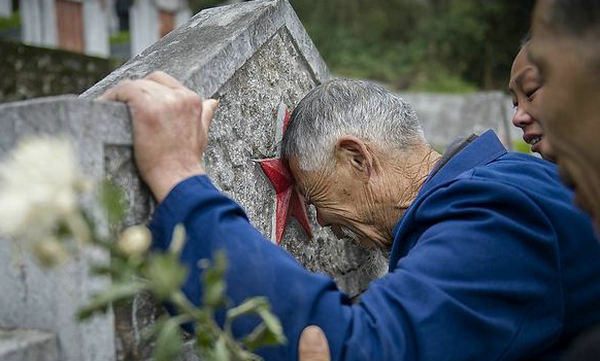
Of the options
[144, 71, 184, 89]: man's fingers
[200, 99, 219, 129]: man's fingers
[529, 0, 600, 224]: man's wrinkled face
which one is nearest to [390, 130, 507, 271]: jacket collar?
[200, 99, 219, 129]: man's fingers

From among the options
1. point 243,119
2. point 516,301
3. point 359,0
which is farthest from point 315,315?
point 359,0

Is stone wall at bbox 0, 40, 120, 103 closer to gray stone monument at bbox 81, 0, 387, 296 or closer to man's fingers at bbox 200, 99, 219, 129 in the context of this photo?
gray stone monument at bbox 81, 0, 387, 296

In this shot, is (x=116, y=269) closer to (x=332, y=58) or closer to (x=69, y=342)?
(x=69, y=342)

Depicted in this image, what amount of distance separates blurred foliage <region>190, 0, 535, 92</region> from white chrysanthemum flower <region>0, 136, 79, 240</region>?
13.9 metres

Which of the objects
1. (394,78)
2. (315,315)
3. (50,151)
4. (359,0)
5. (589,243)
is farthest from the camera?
(359,0)

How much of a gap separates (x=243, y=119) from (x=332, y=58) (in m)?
13.5

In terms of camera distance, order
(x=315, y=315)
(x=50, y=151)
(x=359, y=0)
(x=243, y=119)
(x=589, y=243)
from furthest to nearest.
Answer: (x=359, y=0) < (x=243, y=119) < (x=589, y=243) < (x=315, y=315) < (x=50, y=151)

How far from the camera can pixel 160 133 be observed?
5.73ft

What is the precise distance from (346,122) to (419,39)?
47.3ft

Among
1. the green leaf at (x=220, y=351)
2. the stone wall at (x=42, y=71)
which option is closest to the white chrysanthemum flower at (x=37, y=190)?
the green leaf at (x=220, y=351)

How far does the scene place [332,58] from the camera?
15672 mm

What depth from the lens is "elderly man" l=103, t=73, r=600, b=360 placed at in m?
1.71

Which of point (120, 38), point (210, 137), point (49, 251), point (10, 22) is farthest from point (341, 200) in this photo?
point (120, 38)

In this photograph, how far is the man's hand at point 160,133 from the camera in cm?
174
